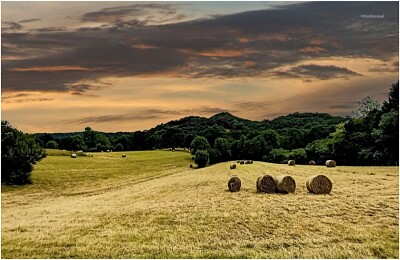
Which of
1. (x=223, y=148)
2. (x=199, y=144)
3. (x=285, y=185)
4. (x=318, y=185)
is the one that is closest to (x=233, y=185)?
(x=285, y=185)

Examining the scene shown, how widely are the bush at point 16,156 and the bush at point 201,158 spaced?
14.5 metres

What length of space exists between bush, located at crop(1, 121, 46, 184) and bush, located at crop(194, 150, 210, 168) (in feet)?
47.5

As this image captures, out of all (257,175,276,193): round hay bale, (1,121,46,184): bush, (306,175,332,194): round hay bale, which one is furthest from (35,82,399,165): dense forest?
(306,175,332,194): round hay bale

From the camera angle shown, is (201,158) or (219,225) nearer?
(219,225)

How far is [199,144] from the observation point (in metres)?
43.2

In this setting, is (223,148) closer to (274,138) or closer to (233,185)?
(274,138)

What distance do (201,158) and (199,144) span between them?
14.0 ft

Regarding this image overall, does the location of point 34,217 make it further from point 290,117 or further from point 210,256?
point 290,117

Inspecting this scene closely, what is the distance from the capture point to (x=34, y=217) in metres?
24.8

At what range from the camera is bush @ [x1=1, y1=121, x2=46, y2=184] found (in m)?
40.3

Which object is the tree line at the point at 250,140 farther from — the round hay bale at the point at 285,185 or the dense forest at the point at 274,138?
the round hay bale at the point at 285,185

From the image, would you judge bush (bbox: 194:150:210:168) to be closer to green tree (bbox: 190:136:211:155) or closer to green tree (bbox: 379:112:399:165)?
green tree (bbox: 190:136:211:155)

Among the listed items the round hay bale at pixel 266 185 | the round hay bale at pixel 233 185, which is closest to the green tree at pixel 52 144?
the round hay bale at pixel 233 185

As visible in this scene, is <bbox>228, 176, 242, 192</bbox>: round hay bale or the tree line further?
the tree line
